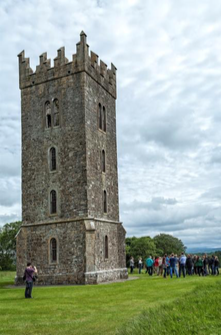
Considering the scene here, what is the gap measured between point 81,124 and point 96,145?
6.95 ft

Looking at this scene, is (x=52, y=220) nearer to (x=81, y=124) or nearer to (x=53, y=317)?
(x=81, y=124)

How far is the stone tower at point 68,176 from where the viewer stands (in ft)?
85.9

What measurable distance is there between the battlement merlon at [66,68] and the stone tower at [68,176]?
0.07 m

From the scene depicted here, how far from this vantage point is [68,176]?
89.2 ft

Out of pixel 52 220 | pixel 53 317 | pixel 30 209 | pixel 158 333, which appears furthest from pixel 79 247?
pixel 158 333

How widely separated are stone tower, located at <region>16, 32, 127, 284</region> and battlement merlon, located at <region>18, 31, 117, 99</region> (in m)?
0.07

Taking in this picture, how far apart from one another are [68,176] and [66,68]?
7.65 metres

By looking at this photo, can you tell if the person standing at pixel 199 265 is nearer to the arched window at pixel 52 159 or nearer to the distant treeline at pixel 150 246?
the arched window at pixel 52 159

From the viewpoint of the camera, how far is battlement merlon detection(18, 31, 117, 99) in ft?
91.9

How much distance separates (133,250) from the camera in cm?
6612

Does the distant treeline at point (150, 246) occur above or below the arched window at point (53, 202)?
below

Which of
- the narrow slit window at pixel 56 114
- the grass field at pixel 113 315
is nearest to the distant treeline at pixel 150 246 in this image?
the narrow slit window at pixel 56 114

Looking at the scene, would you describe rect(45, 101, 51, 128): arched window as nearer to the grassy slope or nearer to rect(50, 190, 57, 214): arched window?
rect(50, 190, 57, 214): arched window

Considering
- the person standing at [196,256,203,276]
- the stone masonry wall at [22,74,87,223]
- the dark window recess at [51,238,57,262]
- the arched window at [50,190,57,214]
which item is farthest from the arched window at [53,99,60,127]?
the person standing at [196,256,203,276]
